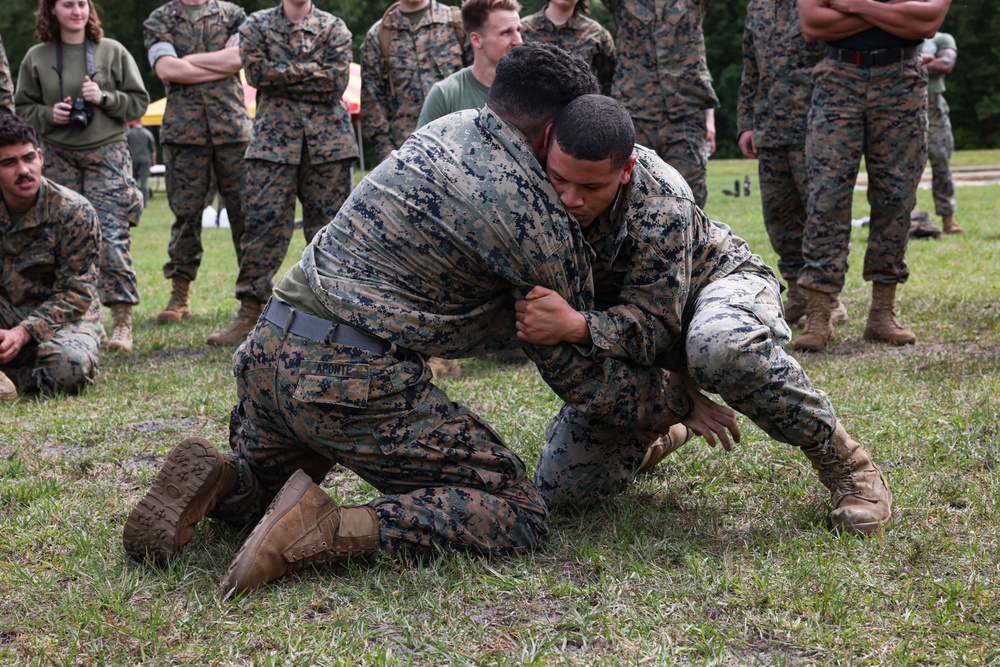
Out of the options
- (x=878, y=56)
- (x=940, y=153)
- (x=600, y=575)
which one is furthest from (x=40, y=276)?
(x=940, y=153)

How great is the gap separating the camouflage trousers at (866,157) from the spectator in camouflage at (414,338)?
3.09m

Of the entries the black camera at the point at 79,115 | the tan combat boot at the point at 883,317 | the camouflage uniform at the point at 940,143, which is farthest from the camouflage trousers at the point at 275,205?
the camouflage uniform at the point at 940,143

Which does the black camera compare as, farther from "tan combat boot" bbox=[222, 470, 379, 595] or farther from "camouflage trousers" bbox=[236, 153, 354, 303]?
"tan combat boot" bbox=[222, 470, 379, 595]

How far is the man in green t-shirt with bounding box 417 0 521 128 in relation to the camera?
5.38m

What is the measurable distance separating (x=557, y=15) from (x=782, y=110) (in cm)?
153

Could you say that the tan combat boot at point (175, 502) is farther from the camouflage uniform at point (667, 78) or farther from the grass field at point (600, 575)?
the camouflage uniform at point (667, 78)

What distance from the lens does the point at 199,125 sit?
7371 mm

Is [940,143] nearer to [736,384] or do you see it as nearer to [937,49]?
[937,49]

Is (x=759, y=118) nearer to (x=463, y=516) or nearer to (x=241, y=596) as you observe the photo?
(x=463, y=516)

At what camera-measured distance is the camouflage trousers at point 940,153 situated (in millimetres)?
11055

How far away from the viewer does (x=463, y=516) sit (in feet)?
9.79

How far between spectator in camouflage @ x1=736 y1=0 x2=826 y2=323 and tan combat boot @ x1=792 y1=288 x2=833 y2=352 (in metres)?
0.43

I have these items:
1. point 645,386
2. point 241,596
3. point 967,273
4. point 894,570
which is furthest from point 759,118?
point 241,596

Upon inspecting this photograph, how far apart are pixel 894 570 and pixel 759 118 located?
4.37m
